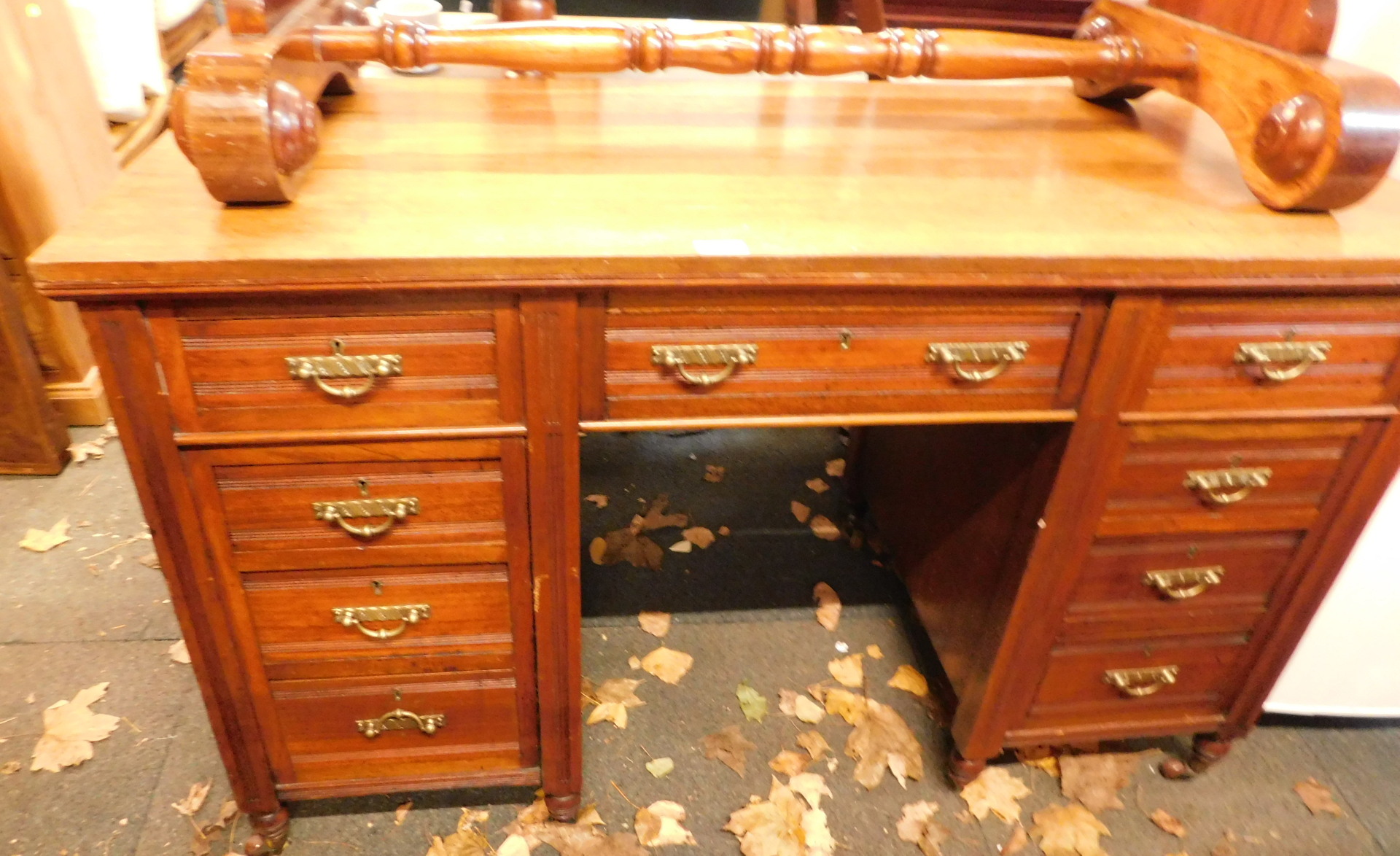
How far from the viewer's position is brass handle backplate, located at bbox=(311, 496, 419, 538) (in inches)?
44.5

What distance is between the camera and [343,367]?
1011mm

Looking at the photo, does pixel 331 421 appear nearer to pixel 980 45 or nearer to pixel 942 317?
pixel 942 317

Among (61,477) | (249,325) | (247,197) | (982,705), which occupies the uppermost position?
(247,197)

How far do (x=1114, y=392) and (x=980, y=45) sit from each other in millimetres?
500

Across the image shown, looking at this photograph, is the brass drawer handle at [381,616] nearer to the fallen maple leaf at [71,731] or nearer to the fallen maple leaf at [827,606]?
the fallen maple leaf at [71,731]

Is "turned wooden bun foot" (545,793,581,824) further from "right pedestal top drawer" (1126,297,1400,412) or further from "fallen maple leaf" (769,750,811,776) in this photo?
"right pedestal top drawer" (1126,297,1400,412)

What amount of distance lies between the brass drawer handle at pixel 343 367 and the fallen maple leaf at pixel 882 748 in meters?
1.14

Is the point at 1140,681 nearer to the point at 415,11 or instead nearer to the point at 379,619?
the point at 379,619

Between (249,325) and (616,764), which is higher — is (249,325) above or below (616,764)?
above

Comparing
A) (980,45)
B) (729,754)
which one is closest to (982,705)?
(729,754)

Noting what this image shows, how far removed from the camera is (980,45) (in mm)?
1228

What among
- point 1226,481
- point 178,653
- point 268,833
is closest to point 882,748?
point 1226,481

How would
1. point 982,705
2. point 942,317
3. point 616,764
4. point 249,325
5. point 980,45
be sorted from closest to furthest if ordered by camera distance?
point 249,325, point 942,317, point 980,45, point 982,705, point 616,764

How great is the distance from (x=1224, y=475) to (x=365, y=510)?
1170 mm
